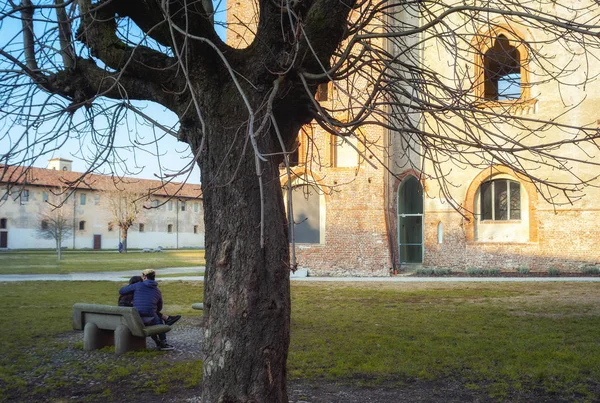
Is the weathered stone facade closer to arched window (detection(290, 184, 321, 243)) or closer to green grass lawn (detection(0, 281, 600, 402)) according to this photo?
arched window (detection(290, 184, 321, 243))

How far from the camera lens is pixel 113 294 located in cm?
1578

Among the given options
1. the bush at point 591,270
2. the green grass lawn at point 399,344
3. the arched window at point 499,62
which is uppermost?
the arched window at point 499,62

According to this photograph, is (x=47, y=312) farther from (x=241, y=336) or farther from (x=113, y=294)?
(x=241, y=336)

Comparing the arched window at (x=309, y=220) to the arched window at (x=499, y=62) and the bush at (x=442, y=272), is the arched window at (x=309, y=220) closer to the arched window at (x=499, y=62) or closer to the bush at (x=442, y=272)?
the bush at (x=442, y=272)

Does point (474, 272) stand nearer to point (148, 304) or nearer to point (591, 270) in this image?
point (591, 270)

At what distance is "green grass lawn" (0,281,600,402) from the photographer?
6676 mm

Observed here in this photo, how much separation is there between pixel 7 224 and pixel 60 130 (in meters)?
61.9

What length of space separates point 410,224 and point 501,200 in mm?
4810

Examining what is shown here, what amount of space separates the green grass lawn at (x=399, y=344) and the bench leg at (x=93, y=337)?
381 mm

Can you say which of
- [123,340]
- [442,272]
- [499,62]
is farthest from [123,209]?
[499,62]

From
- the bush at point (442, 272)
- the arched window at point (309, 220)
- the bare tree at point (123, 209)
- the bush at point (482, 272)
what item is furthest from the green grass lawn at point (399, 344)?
the bare tree at point (123, 209)

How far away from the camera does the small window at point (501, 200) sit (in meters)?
21.9

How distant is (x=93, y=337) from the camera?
8.45 meters

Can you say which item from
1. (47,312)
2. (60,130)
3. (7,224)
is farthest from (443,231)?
(7,224)
